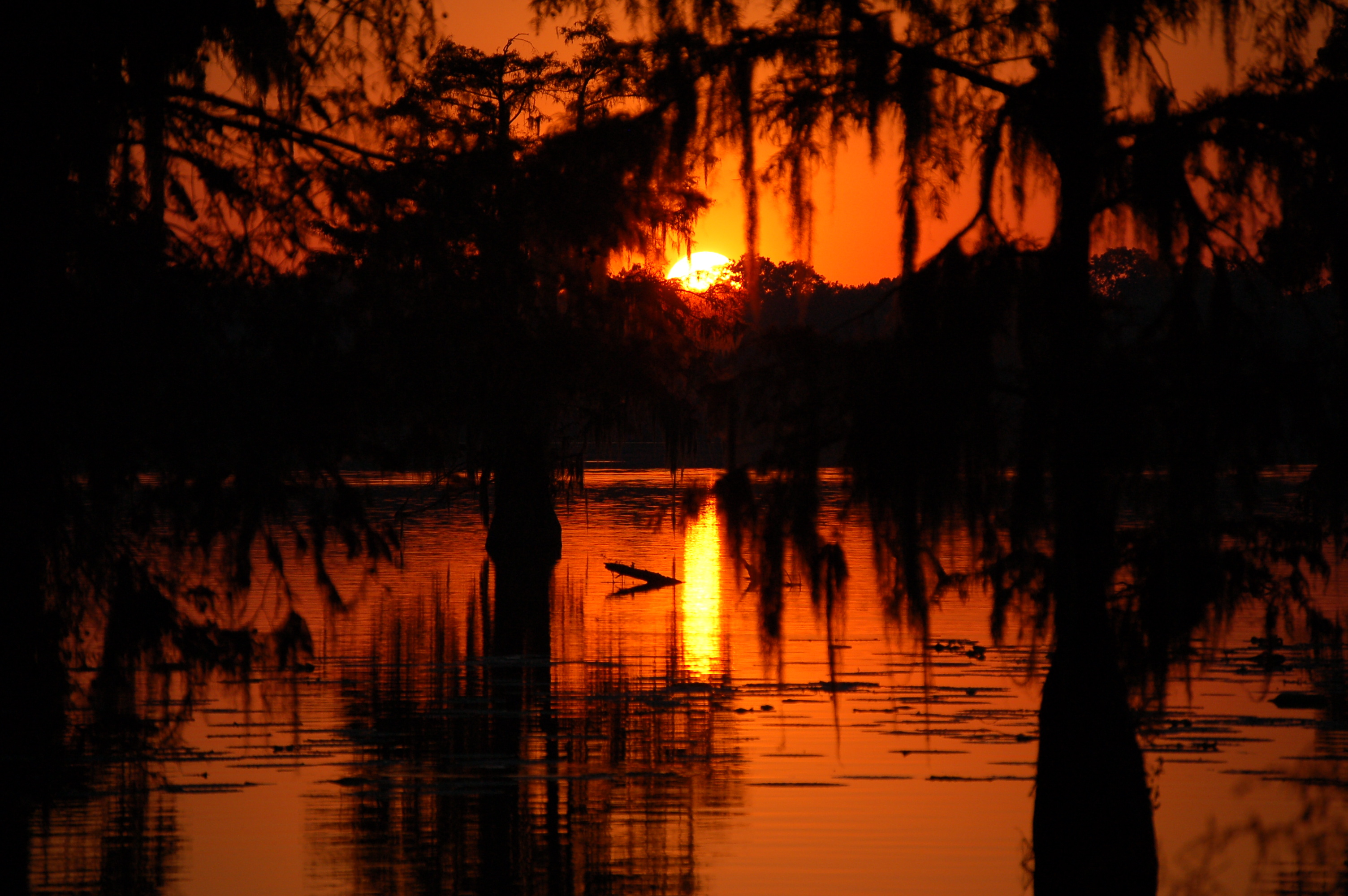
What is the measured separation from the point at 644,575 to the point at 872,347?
21197 mm

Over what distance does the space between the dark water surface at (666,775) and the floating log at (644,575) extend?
30.0 ft

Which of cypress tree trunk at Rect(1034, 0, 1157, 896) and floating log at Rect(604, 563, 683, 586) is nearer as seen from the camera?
cypress tree trunk at Rect(1034, 0, 1157, 896)

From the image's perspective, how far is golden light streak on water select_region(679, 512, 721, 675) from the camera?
17.8 m

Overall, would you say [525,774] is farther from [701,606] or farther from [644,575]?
[644,575]

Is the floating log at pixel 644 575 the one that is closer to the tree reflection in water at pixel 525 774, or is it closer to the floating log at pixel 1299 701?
the tree reflection in water at pixel 525 774

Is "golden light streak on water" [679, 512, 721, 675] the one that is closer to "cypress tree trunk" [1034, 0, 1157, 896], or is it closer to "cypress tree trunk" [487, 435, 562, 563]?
"cypress tree trunk" [1034, 0, 1157, 896]

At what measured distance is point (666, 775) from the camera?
1129cm

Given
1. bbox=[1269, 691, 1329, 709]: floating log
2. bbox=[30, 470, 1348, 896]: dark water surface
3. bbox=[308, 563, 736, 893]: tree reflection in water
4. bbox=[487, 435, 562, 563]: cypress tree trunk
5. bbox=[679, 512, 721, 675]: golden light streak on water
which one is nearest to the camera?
bbox=[30, 470, 1348, 896]: dark water surface

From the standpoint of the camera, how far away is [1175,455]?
6.48 metres

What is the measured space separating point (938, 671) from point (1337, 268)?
10433mm

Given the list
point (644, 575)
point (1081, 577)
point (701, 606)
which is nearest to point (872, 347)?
point (1081, 577)

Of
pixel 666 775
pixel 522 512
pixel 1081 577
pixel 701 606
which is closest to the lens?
pixel 1081 577

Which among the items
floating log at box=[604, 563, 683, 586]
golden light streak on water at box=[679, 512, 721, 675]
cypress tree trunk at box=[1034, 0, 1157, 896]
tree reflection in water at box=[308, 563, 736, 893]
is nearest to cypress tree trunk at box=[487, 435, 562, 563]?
golden light streak on water at box=[679, 512, 721, 675]

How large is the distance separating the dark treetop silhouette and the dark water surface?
41 centimetres
